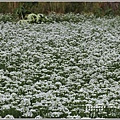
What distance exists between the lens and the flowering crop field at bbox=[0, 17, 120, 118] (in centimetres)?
481

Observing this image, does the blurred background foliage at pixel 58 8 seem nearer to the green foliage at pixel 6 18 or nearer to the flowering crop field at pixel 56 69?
the green foliage at pixel 6 18

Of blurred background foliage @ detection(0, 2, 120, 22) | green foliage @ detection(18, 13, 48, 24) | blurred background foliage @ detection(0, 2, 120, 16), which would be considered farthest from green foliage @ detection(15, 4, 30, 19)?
green foliage @ detection(18, 13, 48, 24)

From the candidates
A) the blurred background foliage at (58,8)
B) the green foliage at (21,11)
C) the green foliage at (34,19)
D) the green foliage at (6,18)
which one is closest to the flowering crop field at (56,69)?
the green foliage at (34,19)

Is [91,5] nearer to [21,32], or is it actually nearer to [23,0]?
[23,0]

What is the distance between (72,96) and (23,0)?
7.90 metres

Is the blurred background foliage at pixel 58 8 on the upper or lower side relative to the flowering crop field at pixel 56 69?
upper

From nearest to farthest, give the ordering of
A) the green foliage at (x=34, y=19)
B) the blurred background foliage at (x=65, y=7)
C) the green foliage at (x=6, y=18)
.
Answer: the green foliage at (x=34, y=19) < the green foliage at (x=6, y=18) < the blurred background foliage at (x=65, y=7)

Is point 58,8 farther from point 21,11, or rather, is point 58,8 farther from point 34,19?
point 34,19

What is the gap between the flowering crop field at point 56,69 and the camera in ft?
15.8

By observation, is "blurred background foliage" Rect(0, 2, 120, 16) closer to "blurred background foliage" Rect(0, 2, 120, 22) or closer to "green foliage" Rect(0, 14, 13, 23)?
"blurred background foliage" Rect(0, 2, 120, 22)

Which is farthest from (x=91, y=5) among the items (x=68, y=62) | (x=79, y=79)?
(x=79, y=79)

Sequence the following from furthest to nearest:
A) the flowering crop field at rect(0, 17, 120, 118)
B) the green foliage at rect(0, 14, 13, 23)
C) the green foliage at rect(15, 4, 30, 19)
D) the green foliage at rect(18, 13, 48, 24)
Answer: the green foliage at rect(15, 4, 30, 19)
the green foliage at rect(0, 14, 13, 23)
the green foliage at rect(18, 13, 48, 24)
the flowering crop field at rect(0, 17, 120, 118)

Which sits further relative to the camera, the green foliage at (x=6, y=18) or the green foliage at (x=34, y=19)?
the green foliage at (x=6, y=18)

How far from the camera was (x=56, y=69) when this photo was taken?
262 inches
